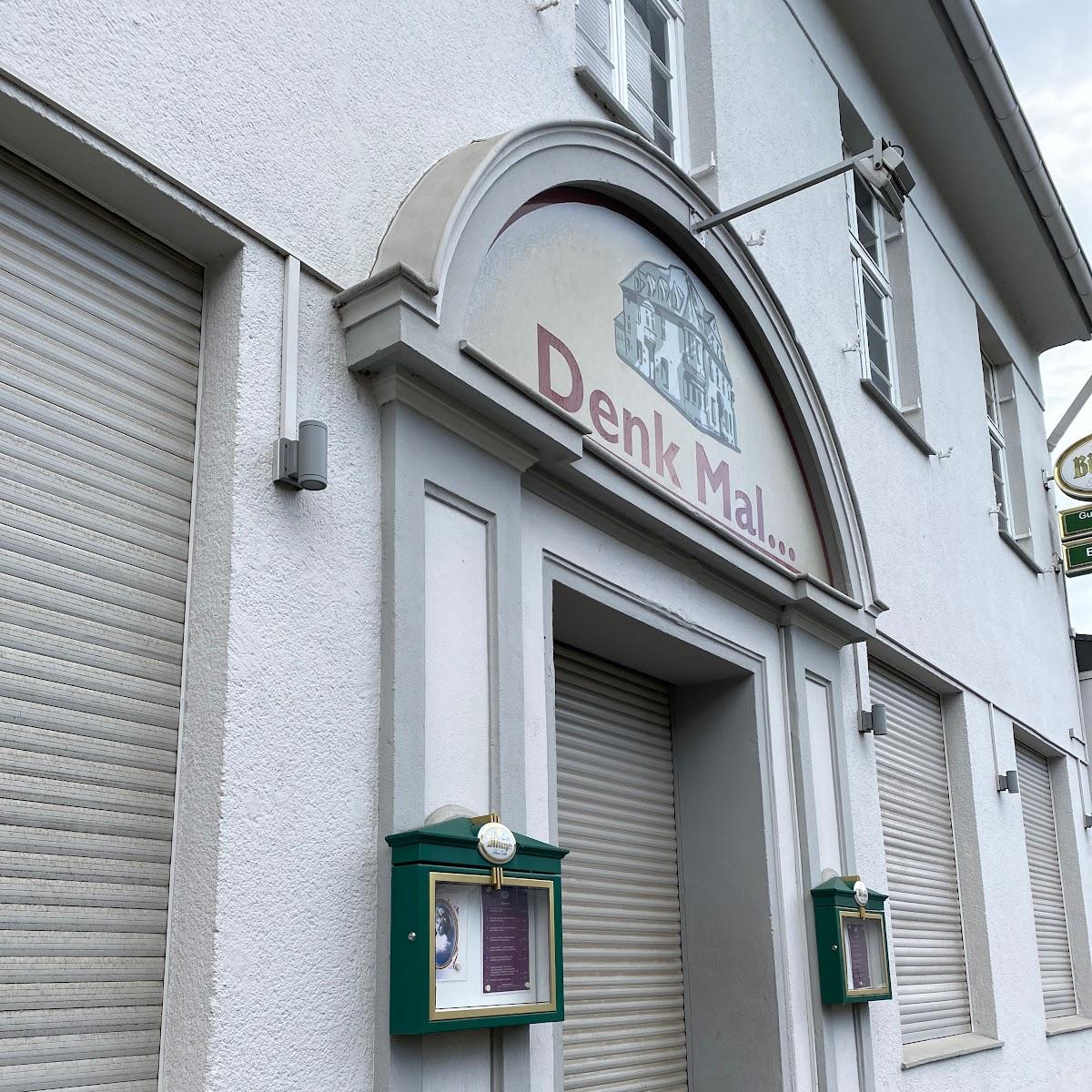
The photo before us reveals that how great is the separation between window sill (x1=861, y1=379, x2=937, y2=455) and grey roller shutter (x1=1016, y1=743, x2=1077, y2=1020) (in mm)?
3146

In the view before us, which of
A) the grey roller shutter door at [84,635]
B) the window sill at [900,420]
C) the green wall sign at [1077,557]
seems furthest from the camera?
the green wall sign at [1077,557]

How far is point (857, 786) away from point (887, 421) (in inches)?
97.7

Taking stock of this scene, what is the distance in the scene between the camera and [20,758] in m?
Result: 2.57

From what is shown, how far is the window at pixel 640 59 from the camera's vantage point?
5414mm

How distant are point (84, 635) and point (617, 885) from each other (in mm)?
2939

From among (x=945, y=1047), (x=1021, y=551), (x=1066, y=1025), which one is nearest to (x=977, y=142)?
(x=1021, y=551)

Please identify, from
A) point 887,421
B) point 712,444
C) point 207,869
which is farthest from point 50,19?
point 887,421

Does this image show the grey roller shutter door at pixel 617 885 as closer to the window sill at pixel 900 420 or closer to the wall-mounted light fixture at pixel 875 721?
the wall-mounted light fixture at pixel 875 721

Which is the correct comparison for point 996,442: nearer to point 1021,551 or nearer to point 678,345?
point 1021,551

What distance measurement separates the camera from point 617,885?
16.8ft

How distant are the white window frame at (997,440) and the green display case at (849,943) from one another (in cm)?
571

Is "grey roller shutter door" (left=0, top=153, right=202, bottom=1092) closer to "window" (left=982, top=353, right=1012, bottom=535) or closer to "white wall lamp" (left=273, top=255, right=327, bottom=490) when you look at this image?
"white wall lamp" (left=273, top=255, right=327, bottom=490)

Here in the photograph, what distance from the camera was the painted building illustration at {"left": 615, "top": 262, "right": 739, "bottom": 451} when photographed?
503 cm

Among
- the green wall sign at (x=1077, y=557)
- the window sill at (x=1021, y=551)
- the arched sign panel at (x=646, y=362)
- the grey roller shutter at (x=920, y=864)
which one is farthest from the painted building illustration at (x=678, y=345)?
the green wall sign at (x=1077, y=557)
